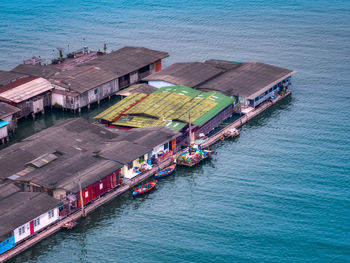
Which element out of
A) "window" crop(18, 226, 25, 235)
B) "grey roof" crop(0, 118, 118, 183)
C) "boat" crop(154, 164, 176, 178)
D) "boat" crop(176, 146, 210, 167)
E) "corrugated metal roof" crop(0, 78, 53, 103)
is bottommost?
"window" crop(18, 226, 25, 235)

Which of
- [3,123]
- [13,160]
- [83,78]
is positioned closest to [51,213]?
[13,160]

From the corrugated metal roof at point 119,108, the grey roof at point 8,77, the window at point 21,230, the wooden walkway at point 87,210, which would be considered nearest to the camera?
the wooden walkway at point 87,210

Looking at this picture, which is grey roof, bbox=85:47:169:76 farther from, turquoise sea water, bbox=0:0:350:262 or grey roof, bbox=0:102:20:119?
turquoise sea water, bbox=0:0:350:262

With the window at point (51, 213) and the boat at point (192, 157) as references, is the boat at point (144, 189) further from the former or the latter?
the window at point (51, 213)

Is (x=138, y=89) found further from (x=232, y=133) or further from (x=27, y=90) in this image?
(x=232, y=133)

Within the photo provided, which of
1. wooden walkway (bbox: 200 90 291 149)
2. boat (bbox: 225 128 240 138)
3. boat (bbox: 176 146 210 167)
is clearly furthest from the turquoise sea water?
wooden walkway (bbox: 200 90 291 149)

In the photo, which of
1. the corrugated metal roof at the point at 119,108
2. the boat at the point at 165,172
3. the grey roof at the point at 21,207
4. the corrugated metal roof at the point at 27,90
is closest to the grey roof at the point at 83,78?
the corrugated metal roof at the point at 27,90
